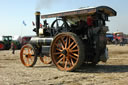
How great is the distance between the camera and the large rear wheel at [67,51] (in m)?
6.47

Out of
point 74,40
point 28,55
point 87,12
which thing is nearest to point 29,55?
point 28,55

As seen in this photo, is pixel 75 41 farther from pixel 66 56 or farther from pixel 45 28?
pixel 45 28

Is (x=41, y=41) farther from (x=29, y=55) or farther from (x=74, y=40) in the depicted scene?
(x=74, y=40)

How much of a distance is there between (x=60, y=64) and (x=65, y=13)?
184 centimetres

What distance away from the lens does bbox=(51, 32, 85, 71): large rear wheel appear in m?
6.47

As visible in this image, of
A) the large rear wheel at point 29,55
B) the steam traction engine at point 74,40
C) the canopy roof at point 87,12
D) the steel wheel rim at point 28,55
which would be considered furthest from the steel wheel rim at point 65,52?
the steel wheel rim at point 28,55

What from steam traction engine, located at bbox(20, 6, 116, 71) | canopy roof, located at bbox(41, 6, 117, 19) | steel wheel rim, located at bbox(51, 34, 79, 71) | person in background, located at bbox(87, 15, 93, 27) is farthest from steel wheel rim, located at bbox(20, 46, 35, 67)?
person in background, located at bbox(87, 15, 93, 27)

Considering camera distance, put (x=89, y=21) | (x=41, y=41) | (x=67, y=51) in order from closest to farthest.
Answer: (x=67, y=51) < (x=89, y=21) < (x=41, y=41)

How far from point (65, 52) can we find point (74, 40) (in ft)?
1.94

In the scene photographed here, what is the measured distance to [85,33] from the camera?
7.48 m

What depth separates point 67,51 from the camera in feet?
22.5

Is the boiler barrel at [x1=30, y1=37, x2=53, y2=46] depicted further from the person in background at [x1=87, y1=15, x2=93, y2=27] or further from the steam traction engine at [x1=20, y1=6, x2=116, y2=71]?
the person in background at [x1=87, y1=15, x2=93, y2=27]

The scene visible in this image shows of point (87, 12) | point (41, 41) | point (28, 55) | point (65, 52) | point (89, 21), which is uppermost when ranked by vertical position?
point (87, 12)

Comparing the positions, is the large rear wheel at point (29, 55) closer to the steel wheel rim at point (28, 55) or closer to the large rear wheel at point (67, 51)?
the steel wheel rim at point (28, 55)
